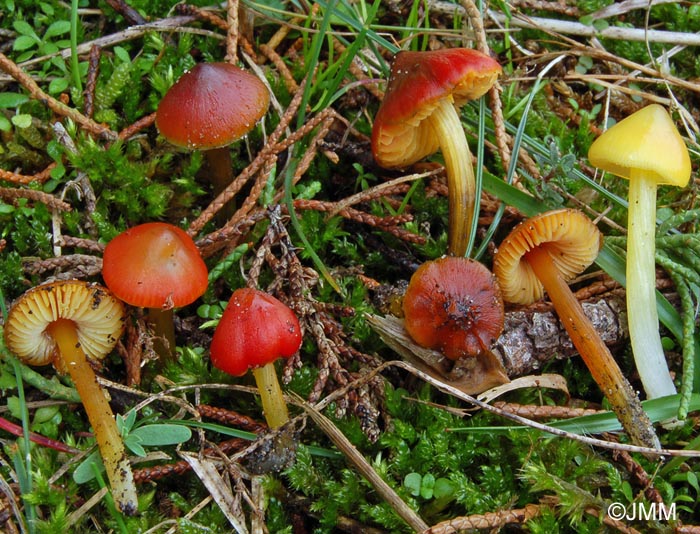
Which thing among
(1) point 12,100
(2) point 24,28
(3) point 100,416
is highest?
(2) point 24,28

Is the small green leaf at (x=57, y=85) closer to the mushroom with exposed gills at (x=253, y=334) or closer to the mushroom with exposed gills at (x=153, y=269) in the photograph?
the mushroom with exposed gills at (x=153, y=269)

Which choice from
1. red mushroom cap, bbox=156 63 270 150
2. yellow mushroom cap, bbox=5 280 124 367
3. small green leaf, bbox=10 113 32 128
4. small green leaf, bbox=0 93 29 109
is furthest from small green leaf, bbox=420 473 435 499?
small green leaf, bbox=0 93 29 109

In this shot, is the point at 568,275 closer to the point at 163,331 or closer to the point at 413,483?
the point at 413,483

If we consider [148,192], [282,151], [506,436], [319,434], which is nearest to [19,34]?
[148,192]

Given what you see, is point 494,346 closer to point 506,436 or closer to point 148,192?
point 506,436

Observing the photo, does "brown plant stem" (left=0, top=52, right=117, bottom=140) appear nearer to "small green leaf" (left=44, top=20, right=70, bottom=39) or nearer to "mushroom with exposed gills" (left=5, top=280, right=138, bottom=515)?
"small green leaf" (left=44, top=20, right=70, bottom=39)

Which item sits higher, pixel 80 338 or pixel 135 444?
pixel 80 338

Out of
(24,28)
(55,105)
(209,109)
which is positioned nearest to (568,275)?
(209,109)
